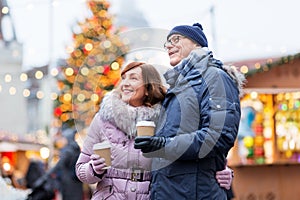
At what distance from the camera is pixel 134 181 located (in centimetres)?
380

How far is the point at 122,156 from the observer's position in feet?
12.4

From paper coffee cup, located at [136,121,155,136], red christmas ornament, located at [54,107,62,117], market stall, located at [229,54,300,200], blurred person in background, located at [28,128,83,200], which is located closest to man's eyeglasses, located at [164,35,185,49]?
paper coffee cup, located at [136,121,155,136]

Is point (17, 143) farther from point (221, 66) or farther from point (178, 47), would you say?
point (221, 66)

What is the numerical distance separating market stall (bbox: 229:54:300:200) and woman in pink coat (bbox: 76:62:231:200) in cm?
698

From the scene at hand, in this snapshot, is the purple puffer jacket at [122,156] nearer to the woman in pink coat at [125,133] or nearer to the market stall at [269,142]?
the woman in pink coat at [125,133]

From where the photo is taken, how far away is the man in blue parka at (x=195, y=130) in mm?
3309

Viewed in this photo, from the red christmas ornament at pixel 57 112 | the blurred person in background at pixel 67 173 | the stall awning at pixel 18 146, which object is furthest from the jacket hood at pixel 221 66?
the stall awning at pixel 18 146

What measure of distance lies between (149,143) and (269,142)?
789 cm

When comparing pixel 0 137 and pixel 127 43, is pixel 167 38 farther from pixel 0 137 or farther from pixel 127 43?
pixel 0 137

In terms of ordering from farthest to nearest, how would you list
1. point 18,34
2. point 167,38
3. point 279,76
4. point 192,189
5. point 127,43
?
A: point 18,34 < point 279,76 < point 127,43 < point 167,38 < point 192,189

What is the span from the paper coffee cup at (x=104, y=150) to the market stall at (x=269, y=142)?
7160mm

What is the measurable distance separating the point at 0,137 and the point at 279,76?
12.8 metres

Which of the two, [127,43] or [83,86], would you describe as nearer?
[127,43]

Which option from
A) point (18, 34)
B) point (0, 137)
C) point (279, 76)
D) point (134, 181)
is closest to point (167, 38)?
point (134, 181)
